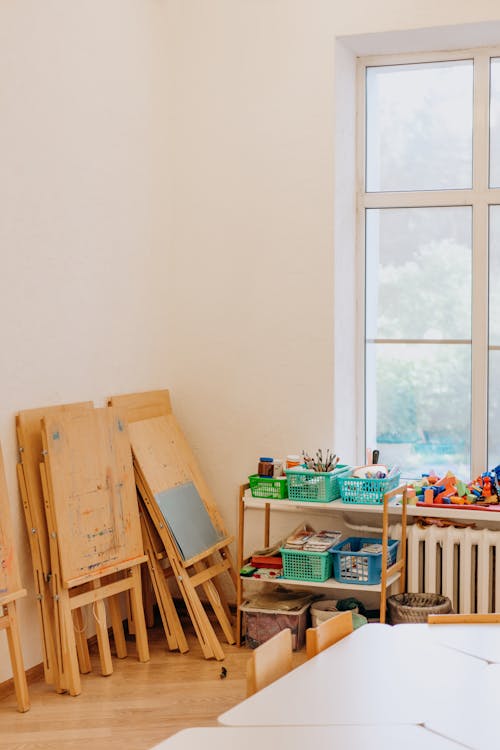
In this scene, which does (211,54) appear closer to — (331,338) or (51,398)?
(331,338)

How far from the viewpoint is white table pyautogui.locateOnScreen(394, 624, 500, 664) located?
7.81ft

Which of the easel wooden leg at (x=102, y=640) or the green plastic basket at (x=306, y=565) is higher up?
the green plastic basket at (x=306, y=565)

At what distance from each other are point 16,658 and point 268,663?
150cm

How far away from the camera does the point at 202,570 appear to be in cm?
439

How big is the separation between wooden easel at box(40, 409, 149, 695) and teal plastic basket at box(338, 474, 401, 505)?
3.15 ft

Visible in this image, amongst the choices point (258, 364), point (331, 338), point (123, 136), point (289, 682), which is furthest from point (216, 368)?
point (289, 682)

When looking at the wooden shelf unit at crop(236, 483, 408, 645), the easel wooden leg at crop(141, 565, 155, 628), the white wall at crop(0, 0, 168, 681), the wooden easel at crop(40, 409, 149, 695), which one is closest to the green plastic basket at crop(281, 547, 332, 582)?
the wooden shelf unit at crop(236, 483, 408, 645)

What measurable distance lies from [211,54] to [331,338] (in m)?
1.63

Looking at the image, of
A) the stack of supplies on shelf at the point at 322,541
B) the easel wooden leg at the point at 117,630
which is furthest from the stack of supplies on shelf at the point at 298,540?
the easel wooden leg at the point at 117,630

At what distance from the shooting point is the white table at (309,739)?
6.09ft

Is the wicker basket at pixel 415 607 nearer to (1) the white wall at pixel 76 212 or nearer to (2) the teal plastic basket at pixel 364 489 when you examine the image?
(2) the teal plastic basket at pixel 364 489

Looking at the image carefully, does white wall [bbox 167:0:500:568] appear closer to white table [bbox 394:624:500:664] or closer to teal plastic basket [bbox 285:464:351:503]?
teal plastic basket [bbox 285:464:351:503]

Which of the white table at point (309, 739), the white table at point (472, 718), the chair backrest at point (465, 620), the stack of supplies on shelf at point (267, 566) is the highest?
the chair backrest at point (465, 620)

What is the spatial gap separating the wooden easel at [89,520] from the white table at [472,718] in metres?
1.98
